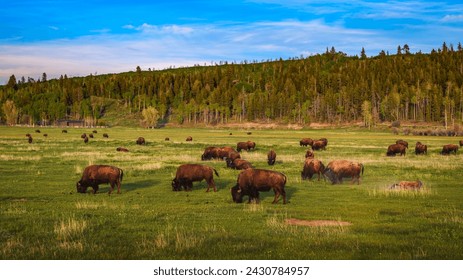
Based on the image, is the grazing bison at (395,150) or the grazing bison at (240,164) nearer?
the grazing bison at (240,164)

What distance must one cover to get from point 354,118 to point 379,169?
138 metres

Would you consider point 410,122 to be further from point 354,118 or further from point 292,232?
point 292,232

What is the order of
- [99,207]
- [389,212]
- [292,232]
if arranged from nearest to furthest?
[292,232] → [389,212] → [99,207]

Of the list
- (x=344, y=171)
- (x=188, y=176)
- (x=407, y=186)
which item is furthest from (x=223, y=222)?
(x=344, y=171)

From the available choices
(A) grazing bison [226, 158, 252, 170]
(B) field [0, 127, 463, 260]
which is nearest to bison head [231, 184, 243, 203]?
(B) field [0, 127, 463, 260]

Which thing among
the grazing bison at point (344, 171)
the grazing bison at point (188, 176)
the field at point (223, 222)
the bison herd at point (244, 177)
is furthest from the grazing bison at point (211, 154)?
the grazing bison at point (188, 176)

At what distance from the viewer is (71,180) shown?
24.7 m

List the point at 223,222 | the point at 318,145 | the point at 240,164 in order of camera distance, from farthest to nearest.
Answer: the point at 318,145, the point at 240,164, the point at 223,222

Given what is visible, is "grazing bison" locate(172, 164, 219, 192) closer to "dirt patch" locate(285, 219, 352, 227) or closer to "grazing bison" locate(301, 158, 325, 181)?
"grazing bison" locate(301, 158, 325, 181)

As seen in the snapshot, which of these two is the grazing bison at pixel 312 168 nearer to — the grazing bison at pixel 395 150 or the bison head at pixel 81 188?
the bison head at pixel 81 188

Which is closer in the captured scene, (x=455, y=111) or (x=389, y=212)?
(x=389, y=212)

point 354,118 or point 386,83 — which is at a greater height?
point 386,83

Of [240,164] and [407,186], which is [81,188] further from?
[407,186]

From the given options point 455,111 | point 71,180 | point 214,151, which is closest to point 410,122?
point 455,111
